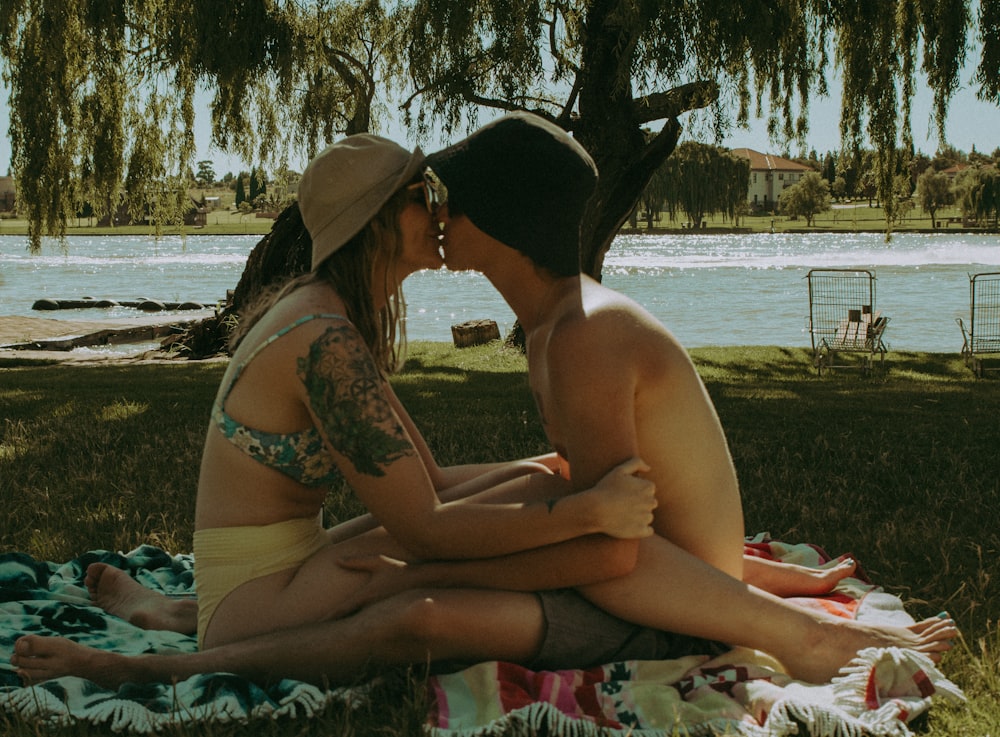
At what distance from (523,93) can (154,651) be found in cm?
928

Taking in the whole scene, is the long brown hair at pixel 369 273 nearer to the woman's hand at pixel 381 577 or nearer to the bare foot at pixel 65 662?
the woman's hand at pixel 381 577

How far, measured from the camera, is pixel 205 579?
108 inches

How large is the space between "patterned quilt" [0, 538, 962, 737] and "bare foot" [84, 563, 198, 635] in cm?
50

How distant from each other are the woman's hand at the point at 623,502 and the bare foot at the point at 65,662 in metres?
1.27

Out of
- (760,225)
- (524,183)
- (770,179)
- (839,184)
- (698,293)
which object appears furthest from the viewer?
(770,179)

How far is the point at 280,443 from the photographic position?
8.62ft

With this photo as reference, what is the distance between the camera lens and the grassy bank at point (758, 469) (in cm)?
338

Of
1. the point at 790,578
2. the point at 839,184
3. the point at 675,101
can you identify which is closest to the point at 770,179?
the point at 839,184

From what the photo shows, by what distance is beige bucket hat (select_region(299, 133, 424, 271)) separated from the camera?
2.63 metres

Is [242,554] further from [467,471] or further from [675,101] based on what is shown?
[675,101]

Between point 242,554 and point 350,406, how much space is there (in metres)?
0.51

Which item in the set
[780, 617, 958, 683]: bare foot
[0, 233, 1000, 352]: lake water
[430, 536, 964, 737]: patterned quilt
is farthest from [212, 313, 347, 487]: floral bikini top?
[0, 233, 1000, 352]: lake water

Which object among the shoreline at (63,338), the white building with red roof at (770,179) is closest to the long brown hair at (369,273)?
the shoreline at (63,338)

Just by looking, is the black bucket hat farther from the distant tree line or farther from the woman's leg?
the distant tree line
